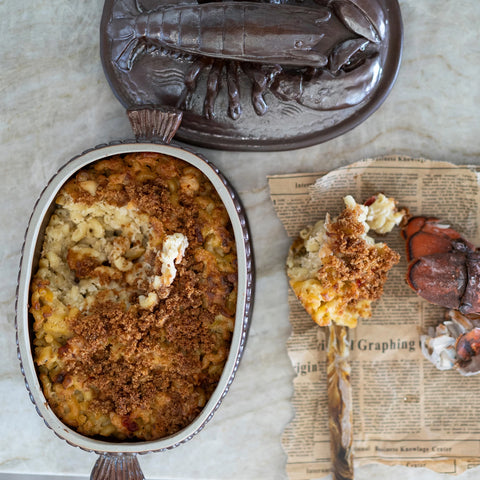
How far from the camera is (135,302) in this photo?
1341mm

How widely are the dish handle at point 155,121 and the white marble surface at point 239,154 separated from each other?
10.1 inches

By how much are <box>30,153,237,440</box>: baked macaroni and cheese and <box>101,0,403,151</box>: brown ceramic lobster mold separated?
244 millimetres

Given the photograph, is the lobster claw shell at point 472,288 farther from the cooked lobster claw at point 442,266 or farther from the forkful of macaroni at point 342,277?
the forkful of macaroni at point 342,277

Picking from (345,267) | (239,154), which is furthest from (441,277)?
(239,154)

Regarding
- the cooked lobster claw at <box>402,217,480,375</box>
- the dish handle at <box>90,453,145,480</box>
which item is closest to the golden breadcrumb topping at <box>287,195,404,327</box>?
the cooked lobster claw at <box>402,217,480,375</box>

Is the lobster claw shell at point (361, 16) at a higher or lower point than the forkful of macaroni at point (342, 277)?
higher

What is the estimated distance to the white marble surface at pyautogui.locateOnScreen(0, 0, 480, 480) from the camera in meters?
1.55

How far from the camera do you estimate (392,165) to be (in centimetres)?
154

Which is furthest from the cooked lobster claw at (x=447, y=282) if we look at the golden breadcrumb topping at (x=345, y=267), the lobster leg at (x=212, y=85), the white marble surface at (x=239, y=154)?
the lobster leg at (x=212, y=85)

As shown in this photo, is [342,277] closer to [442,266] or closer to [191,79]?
[442,266]

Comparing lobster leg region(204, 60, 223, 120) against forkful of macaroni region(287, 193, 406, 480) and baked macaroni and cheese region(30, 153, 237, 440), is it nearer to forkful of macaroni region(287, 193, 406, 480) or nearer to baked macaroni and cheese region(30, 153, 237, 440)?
baked macaroni and cheese region(30, 153, 237, 440)

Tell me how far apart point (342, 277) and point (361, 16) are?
770 millimetres

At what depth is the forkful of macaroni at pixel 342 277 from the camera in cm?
138

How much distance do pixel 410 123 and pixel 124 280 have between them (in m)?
1.07
